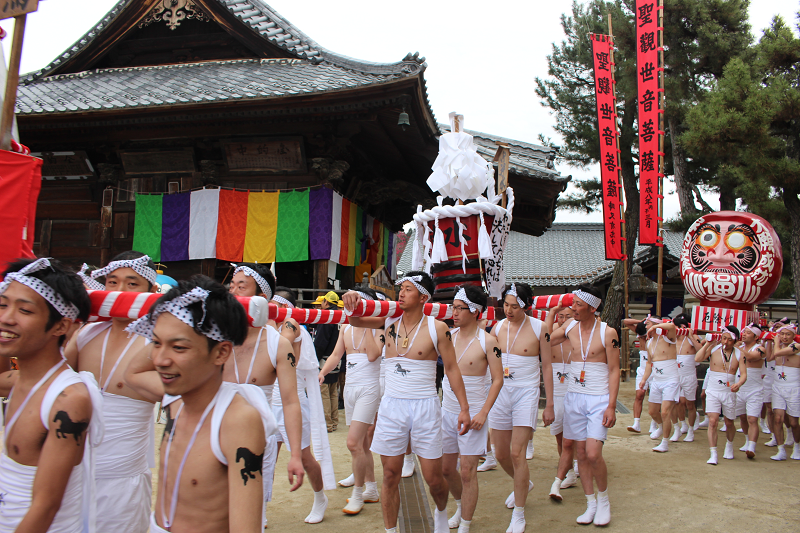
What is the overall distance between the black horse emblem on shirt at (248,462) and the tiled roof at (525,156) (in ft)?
31.6

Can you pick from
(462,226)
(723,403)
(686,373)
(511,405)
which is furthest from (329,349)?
(723,403)

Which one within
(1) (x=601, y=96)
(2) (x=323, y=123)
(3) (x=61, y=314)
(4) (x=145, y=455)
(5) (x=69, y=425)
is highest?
(1) (x=601, y=96)

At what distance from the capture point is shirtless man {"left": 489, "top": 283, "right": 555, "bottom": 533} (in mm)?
4789

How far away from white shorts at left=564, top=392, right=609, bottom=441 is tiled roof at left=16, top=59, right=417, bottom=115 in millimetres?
6195

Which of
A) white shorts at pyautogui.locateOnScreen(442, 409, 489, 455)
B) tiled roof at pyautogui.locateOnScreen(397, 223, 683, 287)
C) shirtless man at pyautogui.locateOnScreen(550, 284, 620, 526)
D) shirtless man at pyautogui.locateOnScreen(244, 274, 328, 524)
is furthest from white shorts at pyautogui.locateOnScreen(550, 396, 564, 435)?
tiled roof at pyautogui.locateOnScreen(397, 223, 683, 287)

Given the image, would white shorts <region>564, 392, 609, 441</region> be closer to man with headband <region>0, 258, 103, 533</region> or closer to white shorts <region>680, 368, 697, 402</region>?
man with headband <region>0, 258, 103, 533</region>

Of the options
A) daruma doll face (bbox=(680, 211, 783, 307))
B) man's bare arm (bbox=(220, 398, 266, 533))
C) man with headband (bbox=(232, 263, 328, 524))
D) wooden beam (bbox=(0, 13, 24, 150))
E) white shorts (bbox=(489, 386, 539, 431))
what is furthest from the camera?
daruma doll face (bbox=(680, 211, 783, 307))

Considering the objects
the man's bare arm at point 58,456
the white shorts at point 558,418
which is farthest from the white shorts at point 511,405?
the man's bare arm at point 58,456

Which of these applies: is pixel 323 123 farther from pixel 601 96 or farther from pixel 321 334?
pixel 601 96

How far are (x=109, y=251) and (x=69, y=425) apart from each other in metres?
10.9

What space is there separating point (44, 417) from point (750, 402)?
9233mm

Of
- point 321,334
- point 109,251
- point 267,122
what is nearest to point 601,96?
point 267,122

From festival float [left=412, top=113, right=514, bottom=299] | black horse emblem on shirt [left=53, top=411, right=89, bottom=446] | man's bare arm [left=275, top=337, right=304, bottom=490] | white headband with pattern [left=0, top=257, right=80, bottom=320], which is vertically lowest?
man's bare arm [left=275, top=337, right=304, bottom=490]

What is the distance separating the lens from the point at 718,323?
1158 centimetres
